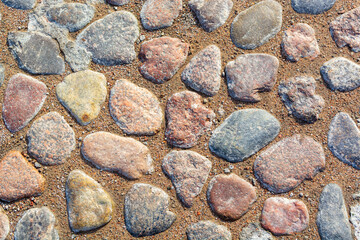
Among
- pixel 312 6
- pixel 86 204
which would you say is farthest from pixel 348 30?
pixel 86 204

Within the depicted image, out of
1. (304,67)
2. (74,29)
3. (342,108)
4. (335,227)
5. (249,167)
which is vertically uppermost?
(74,29)

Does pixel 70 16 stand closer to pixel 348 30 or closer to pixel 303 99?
pixel 303 99

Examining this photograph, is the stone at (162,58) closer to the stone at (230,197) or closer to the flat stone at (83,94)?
the flat stone at (83,94)

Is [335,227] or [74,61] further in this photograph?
[74,61]

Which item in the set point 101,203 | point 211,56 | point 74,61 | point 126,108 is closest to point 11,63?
point 74,61

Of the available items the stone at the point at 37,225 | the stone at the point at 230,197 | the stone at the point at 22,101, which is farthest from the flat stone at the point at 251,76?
the stone at the point at 37,225

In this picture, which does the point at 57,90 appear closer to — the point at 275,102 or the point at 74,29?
the point at 74,29

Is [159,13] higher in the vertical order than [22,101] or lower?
higher
